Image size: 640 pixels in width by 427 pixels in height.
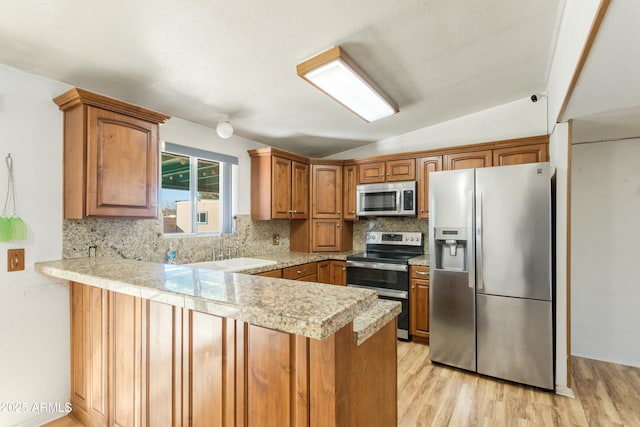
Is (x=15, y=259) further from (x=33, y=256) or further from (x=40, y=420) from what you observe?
(x=40, y=420)

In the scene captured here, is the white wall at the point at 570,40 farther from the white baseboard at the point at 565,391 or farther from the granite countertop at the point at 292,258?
the granite countertop at the point at 292,258

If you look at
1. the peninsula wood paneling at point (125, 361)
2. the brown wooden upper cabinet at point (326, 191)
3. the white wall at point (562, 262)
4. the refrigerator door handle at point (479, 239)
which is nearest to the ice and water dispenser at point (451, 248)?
the refrigerator door handle at point (479, 239)

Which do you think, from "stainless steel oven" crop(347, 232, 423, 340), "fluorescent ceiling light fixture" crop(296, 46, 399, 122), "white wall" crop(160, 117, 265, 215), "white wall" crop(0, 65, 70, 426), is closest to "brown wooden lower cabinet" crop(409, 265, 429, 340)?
"stainless steel oven" crop(347, 232, 423, 340)

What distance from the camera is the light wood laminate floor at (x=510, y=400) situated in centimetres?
198

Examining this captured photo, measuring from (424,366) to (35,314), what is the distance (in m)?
2.94

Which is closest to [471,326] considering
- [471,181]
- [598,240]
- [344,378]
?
[471,181]

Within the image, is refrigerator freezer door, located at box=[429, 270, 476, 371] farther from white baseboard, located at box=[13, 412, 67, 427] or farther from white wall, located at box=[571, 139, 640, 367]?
white baseboard, located at box=[13, 412, 67, 427]

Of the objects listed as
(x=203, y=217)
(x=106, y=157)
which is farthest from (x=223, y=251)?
(x=106, y=157)

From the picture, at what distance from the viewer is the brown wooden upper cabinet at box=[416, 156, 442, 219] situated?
3.41 m

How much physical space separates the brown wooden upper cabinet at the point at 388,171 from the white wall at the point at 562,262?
141 centimetres

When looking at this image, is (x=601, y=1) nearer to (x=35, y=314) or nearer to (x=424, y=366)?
(x=424, y=366)

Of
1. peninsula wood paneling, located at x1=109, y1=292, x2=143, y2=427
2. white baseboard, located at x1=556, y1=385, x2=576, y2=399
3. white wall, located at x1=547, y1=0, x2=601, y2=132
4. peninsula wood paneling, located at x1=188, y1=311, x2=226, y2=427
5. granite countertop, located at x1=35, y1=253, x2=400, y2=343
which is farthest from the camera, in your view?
white baseboard, located at x1=556, y1=385, x2=576, y2=399

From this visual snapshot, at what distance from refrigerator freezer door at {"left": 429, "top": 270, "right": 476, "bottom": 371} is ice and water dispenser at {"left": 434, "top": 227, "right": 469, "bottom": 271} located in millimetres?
76

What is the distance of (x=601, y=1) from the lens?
1.10 metres
